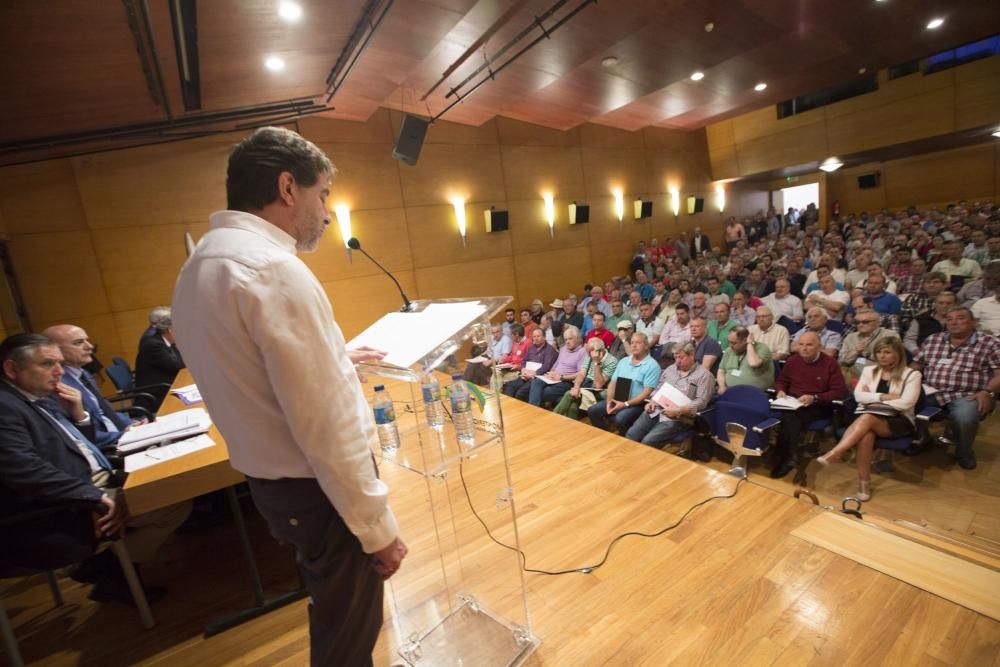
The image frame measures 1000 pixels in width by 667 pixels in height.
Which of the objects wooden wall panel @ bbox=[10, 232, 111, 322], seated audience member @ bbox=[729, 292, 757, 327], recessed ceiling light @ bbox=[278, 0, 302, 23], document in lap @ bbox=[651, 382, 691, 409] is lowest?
document in lap @ bbox=[651, 382, 691, 409]

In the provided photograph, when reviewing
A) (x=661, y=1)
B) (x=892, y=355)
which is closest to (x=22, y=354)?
(x=892, y=355)

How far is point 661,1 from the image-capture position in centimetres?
445

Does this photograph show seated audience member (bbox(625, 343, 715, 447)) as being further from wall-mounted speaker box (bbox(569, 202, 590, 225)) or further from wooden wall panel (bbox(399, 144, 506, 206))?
wall-mounted speaker box (bbox(569, 202, 590, 225))

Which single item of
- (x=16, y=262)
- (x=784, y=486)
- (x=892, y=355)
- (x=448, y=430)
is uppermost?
(x=16, y=262)

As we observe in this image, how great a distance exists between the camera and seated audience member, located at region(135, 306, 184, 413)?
414cm

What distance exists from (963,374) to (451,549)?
143 inches

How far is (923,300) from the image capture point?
446 cm

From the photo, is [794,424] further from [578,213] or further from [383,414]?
[578,213]

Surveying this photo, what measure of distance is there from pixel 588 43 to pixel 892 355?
14.5ft

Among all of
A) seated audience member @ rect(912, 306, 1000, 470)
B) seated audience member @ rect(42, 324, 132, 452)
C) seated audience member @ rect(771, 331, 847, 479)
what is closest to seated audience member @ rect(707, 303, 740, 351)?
seated audience member @ rect(771, 331, 847, 479)

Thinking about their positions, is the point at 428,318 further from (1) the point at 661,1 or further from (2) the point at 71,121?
(2) the point at 71,121

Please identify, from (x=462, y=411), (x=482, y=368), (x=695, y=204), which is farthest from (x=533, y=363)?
(x=695, y=204)

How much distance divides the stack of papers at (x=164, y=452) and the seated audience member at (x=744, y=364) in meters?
3.54

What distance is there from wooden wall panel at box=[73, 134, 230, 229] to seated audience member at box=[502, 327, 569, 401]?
13.7 feet
